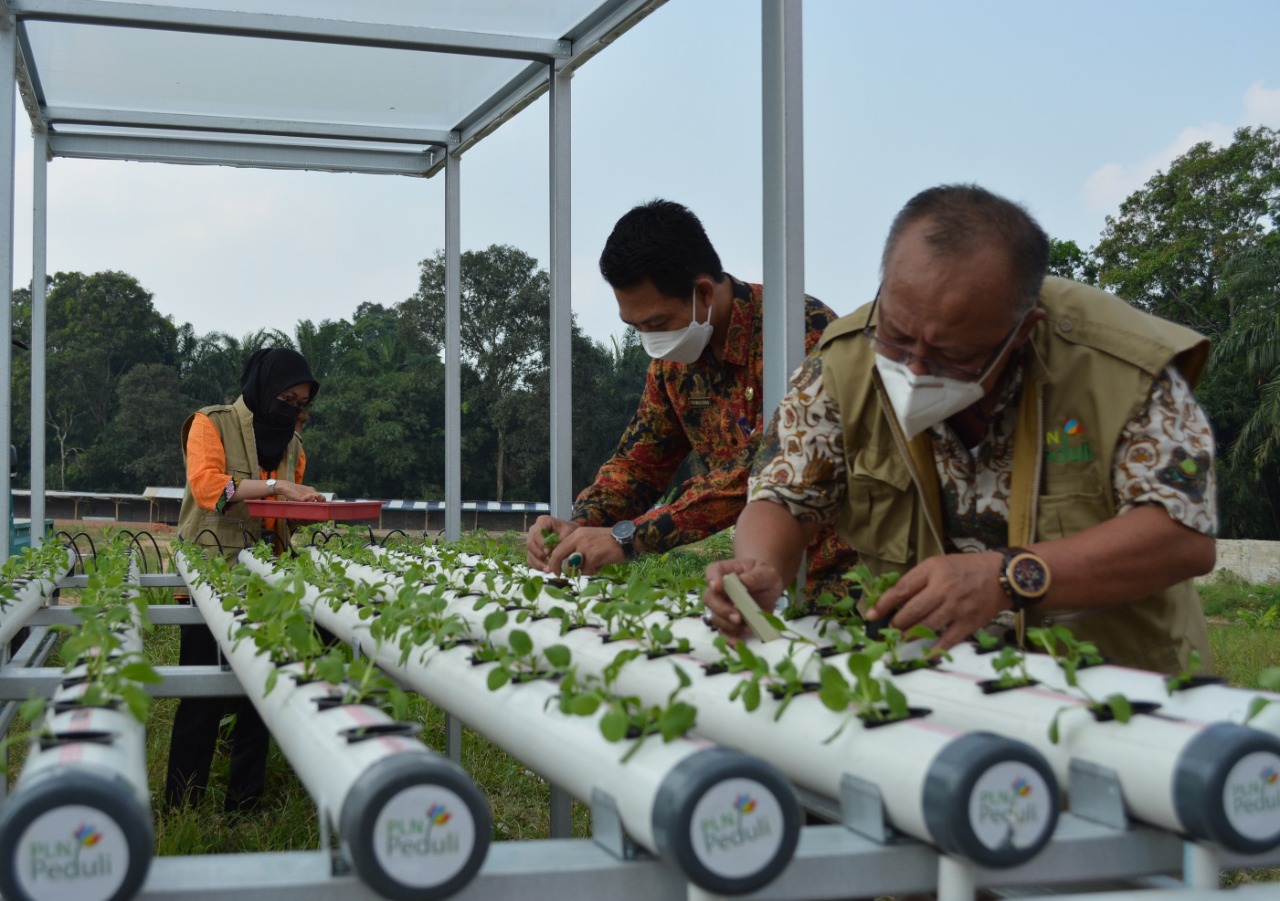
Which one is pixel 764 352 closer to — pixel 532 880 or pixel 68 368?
pixel 532 880

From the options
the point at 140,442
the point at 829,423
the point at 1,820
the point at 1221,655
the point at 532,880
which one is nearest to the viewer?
the point at 1,820

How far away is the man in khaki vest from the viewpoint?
1529 mm

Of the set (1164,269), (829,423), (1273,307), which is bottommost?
(829,423)

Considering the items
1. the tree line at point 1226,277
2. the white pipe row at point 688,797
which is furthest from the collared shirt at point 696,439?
the tree line at point 1226,277

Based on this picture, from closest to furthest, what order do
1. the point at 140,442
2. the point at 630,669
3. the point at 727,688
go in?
the point at 727,688 < the point at 630,669 < the point at 140,442

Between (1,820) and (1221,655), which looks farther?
(1221,655)

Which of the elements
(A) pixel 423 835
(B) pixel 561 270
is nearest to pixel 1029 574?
(A) pixel 423 835

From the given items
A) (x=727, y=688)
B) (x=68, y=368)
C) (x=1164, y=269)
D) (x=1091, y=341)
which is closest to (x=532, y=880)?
(x=727, y=688)

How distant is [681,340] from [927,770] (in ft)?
5.72

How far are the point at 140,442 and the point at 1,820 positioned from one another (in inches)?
1238

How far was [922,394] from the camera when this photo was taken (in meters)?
1.62

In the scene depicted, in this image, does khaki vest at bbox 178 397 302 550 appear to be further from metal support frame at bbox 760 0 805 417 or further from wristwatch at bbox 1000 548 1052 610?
wristwatch at bbox 1000 548 1052 610

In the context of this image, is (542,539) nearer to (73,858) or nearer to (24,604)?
(24,604)

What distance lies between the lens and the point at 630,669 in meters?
1.43
